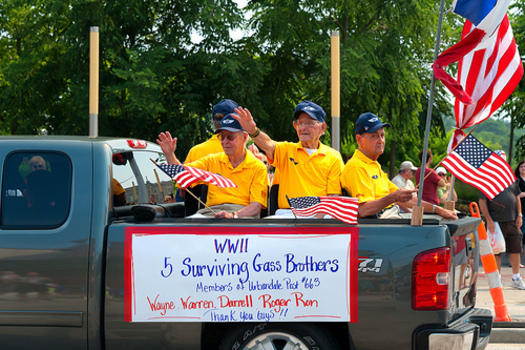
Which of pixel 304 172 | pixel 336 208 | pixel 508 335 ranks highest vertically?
pixel 304 172

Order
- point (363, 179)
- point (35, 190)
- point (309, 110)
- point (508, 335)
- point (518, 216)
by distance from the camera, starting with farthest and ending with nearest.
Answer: point (518, 216)
point (508, 335)
point (309, 110)
point (363, 179)
point (35, 190)

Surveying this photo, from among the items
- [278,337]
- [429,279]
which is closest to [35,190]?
[278,337]

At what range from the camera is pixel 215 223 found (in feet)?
15.4

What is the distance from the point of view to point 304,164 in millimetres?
5816

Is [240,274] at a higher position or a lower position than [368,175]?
lower

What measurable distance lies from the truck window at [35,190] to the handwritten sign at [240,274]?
56 centimetres

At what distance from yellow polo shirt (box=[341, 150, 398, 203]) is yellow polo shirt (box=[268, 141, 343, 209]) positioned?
0.16 meters

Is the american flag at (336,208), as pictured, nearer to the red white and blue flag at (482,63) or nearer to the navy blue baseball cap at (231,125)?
the red white and blue flag at (482,63)

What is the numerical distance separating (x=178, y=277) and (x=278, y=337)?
70cm

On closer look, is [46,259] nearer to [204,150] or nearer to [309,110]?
[309,110]

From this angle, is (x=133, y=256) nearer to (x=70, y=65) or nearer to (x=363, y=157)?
(x=363, y=157)

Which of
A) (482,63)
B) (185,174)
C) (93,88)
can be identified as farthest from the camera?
(93,88)

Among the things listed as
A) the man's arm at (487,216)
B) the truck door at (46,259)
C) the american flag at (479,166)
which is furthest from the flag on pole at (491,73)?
the man's arm at (487,216)

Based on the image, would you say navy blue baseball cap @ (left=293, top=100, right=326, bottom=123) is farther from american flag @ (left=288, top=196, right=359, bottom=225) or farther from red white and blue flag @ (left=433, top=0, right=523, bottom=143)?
american flag @ (left=288, top=196, right=359, bottom=225)
